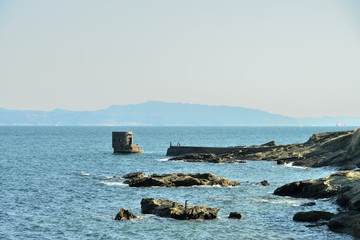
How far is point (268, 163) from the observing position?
7088 cm

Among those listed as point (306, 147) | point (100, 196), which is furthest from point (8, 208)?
point (306, 147)

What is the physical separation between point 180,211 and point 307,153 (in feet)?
143

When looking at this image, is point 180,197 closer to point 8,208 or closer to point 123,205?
point 123,205

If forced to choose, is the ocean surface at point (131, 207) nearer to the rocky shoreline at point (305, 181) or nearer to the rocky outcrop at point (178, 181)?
the rocky shoreline at point (305, 181)

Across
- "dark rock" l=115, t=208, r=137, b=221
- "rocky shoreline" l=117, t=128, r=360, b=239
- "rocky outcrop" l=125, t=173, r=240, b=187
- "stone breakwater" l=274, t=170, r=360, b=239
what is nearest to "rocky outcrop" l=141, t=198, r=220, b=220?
"rocky shoreline" l=117, t=128, r=360, b=239

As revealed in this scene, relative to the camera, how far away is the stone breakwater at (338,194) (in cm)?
2764

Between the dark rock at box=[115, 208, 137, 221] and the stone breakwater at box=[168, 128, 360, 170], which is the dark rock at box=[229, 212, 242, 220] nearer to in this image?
the dark rock at box=[115, 208, 137, 221]

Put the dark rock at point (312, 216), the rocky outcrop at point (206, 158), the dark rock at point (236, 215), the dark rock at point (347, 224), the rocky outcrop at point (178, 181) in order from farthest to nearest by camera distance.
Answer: the rocky outcrop at point (206, 158) → the rocky outcrop at point (178, 181) → the dark rock at point (236, 215) → the dark rock at point (312, 216) → the dark rock at point (347, 224)

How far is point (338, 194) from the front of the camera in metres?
34.2

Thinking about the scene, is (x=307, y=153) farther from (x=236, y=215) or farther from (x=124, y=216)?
(x=124, y=216)

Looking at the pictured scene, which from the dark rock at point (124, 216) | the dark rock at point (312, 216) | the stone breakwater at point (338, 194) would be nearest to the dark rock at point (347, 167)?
the stone breakwater at point (338, 194)

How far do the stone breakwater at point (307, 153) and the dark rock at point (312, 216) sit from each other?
996 inches

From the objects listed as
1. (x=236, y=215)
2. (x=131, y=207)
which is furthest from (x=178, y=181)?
(x=236, y=215)

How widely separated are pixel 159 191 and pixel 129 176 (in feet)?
36.1
